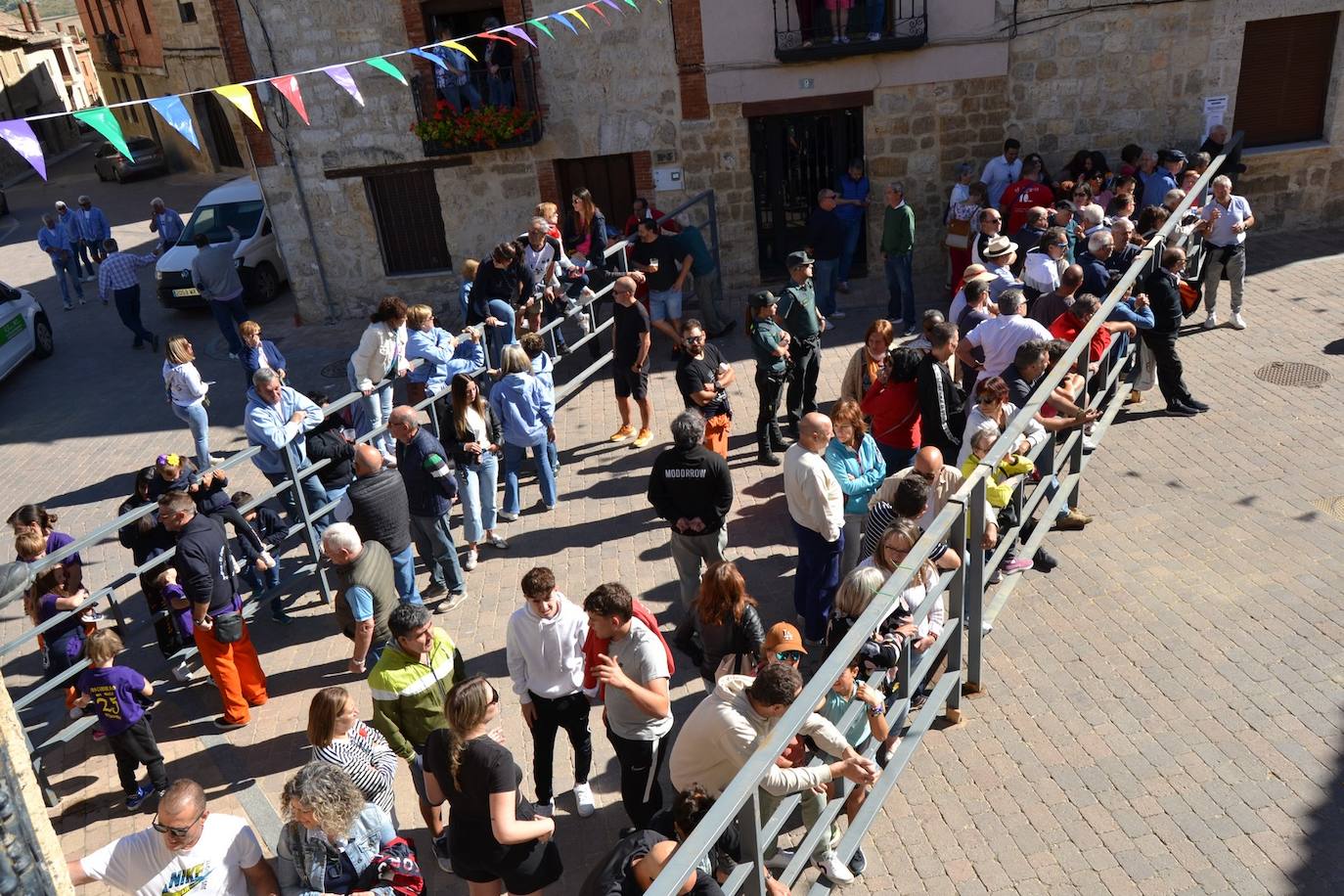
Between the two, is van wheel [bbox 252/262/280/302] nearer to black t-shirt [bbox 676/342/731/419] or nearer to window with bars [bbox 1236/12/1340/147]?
black t-shirt [bbox 676/342/731/419]

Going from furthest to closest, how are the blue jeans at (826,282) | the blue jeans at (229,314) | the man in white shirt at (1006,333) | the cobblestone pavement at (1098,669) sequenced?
the blue jeans at (229,314) → the blue jeans at (826,282) → the man in white shirt at (1006,333) → the cobblestone pavement at (1098,669)

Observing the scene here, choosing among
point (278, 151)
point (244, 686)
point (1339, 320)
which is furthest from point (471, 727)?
point (278, 151)

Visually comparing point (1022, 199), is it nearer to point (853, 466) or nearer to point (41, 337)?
point (853, 466)

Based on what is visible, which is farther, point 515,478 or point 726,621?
point 515,478

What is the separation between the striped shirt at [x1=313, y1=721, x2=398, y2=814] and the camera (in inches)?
195

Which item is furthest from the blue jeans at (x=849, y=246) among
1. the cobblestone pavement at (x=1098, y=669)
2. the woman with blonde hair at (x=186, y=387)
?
the woman with blonde hair at (x=186, y=387)

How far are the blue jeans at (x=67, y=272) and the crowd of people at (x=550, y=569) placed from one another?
9.49 metres

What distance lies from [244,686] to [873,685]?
433cm

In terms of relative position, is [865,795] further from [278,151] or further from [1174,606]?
[278,151]

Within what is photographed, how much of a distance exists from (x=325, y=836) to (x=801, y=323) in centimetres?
610

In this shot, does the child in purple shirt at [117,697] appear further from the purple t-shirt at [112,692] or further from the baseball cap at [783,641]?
the baseball cap at [783,641]

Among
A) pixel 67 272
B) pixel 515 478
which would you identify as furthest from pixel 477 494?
pixel 67 272

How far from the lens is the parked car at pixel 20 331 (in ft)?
47.7

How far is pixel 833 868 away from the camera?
477 cm
